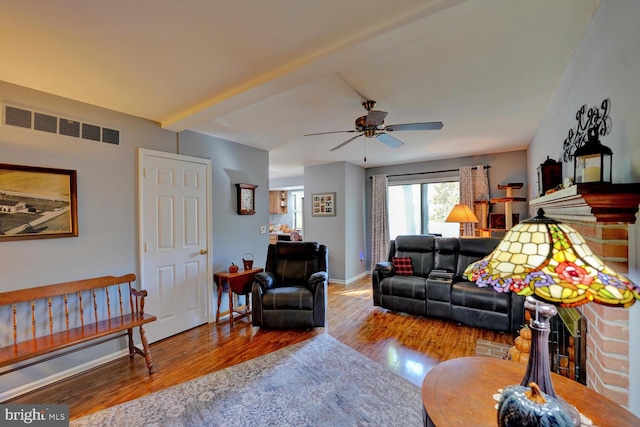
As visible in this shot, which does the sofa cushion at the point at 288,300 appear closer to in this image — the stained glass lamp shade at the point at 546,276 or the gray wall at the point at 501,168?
the stained glass lamp shade at the point at 546,276

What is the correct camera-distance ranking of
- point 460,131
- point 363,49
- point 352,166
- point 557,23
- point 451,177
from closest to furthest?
point 557,23, point 363,49, point 460,131, point 451,177, point 352,166

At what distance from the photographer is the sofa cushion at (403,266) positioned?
156 inches

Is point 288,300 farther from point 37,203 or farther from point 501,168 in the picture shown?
point 501,168

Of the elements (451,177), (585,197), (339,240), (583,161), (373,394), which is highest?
(451,177)

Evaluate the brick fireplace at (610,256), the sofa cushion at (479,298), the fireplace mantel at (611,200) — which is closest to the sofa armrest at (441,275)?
the sofa cushion at (479,298)

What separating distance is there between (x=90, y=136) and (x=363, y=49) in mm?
2578

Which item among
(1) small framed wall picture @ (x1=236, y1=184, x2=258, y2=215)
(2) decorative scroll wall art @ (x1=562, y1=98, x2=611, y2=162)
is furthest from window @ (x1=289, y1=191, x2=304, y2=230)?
(2) decorative scroll wall art @ (x1=562, y1=98, x2=611, y2=162)

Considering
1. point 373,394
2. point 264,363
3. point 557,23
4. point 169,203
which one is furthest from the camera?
point 169,203

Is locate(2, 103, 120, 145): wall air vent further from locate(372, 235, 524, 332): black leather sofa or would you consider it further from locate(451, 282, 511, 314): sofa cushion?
locate(451, 282, 511, 314): sofa cushion

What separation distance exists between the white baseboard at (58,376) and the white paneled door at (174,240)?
1.22 feet

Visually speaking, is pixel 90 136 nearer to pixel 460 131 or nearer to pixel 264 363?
pixel 264 363

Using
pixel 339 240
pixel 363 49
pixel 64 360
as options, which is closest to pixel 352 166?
pixel 339 240

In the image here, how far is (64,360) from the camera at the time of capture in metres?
2.40

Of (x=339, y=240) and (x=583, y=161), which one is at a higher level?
(x=583, y=161)
